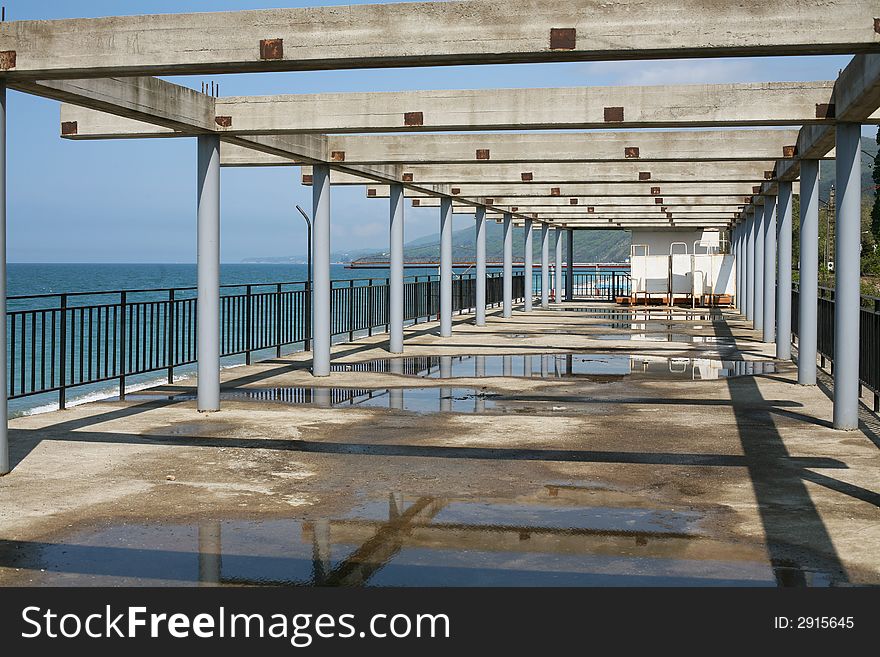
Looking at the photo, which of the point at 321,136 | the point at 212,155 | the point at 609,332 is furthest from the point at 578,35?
the point at 609,332

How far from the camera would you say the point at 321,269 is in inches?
586

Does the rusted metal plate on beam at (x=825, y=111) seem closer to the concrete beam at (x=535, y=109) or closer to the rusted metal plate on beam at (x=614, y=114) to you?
the concrete beam at (x=535, y=109)

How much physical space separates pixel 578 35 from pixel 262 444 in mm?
4509

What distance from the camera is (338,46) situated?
25.6 feet

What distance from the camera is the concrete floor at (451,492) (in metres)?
5.71

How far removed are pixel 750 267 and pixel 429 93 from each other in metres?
18.1

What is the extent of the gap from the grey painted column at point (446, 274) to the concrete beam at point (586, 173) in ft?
10.9

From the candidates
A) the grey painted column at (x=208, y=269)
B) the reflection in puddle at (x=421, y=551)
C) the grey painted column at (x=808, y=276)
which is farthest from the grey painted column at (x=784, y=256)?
the reflection in puddle at (x=421, y=551)

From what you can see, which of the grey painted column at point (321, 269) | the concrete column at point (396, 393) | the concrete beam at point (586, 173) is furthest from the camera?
the concrete beam at point (586, 173)

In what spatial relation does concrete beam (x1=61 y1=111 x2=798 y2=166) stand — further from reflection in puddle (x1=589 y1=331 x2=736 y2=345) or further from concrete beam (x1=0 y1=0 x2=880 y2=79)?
reflection in puddle (x1=589 y1=331 x2=736 y2=345)

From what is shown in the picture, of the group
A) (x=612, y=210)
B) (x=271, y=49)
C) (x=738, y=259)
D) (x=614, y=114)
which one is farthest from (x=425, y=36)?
(x=738, y=259)

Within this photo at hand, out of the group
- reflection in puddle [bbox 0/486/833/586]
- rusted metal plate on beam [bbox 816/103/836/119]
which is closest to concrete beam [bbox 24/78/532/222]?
reflection in puddle [bbox 0/486/833/586]

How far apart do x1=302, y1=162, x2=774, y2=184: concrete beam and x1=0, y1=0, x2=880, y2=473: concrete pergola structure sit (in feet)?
2.35
